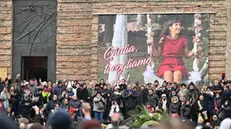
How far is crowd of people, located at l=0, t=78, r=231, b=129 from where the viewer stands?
78.8 feet

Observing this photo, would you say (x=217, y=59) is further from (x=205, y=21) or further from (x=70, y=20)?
(x=70, y=20)

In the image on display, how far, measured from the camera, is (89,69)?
3150 centimetres

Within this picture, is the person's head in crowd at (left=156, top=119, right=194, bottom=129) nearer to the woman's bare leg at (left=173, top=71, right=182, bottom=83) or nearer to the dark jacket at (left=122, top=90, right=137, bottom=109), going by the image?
the dark jacket at (left=122, top=90, right=137, bottom=109)

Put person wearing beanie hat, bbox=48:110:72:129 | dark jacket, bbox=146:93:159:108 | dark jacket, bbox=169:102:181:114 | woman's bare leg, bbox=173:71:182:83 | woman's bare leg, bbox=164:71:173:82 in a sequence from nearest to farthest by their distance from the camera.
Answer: person wearing beanie hat, bbox=48:110:72:129 < dark jacket, bbox=169:102:181:114 < dark jacket, bbox=146:93:159:108 < woman's bare leg, bbox=173:71:182:83 < woman's bare leg, bbox=164:71:173:82

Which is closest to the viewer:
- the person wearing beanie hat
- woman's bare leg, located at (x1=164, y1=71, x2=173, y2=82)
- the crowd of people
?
the person wearing beanie hat

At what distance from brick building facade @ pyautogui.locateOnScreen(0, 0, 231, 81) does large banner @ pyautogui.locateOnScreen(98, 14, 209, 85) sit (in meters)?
0.45

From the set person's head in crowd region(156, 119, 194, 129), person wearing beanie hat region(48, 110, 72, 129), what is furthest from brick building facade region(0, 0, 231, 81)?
person's head in crowd region(156, 119, 194, 129)

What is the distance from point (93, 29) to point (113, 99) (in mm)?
6826

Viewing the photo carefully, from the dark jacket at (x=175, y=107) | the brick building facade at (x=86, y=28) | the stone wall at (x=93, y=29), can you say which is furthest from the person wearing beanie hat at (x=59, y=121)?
the brick building facade at (x=86, y=28)

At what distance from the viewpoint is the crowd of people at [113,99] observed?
2403cm

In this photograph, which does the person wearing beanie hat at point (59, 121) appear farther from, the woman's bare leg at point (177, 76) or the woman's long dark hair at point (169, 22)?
the woman's long dark hair at point (169, 22)

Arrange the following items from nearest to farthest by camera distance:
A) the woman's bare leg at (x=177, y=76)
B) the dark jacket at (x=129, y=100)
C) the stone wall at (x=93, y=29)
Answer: the dark jacket at (x=129, y=100), the woman's bare leg at (x=177, y=76), the stone wall at (x=93, y=29)

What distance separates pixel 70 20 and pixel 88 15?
0.98 metres

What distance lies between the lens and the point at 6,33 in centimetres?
3253
